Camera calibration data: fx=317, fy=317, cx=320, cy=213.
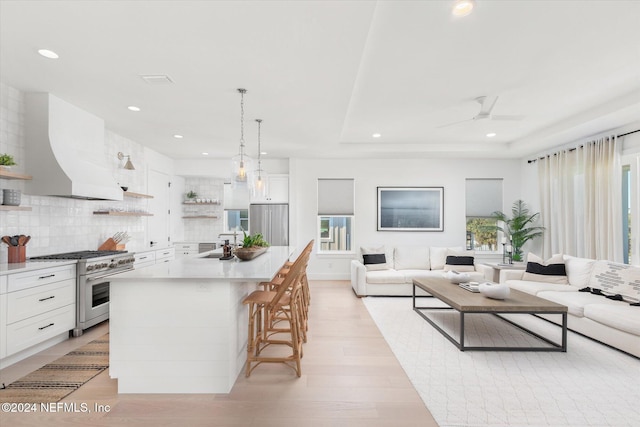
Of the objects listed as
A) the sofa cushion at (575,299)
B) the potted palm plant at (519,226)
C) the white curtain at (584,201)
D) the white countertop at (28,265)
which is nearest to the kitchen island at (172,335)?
the white countertop at (28,265)

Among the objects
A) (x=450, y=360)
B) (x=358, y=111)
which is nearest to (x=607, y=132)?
(x=358, y=111)

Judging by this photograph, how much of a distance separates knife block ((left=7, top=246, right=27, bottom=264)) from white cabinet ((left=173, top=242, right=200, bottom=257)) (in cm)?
354

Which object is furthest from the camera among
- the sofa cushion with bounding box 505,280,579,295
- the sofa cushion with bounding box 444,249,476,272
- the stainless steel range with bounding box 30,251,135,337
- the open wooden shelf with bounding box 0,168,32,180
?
the sofa cushion with bounding box 444,249,476,272

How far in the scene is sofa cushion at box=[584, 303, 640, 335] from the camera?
2.89m

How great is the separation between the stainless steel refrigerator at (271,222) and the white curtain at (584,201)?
4922 millimetres

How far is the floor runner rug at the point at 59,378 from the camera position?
7.44 feet

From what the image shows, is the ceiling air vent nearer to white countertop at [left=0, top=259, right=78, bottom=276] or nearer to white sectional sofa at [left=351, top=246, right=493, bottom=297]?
white countertop at [left=0, top=259, right=78, bottom=276]

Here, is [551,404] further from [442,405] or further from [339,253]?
[339,253]

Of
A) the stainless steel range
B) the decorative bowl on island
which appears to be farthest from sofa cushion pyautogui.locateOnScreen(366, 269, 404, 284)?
the stainless steel range

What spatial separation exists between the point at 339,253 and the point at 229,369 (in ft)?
14.9

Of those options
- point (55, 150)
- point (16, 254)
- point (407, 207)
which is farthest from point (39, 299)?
point (407, 207)

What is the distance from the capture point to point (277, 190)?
22.2ft

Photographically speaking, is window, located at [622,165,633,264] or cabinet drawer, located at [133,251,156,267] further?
cabinet drawer, located at [133,251,156,267]

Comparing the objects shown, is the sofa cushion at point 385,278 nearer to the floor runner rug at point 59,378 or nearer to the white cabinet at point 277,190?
the white cabinet at point 277,190
